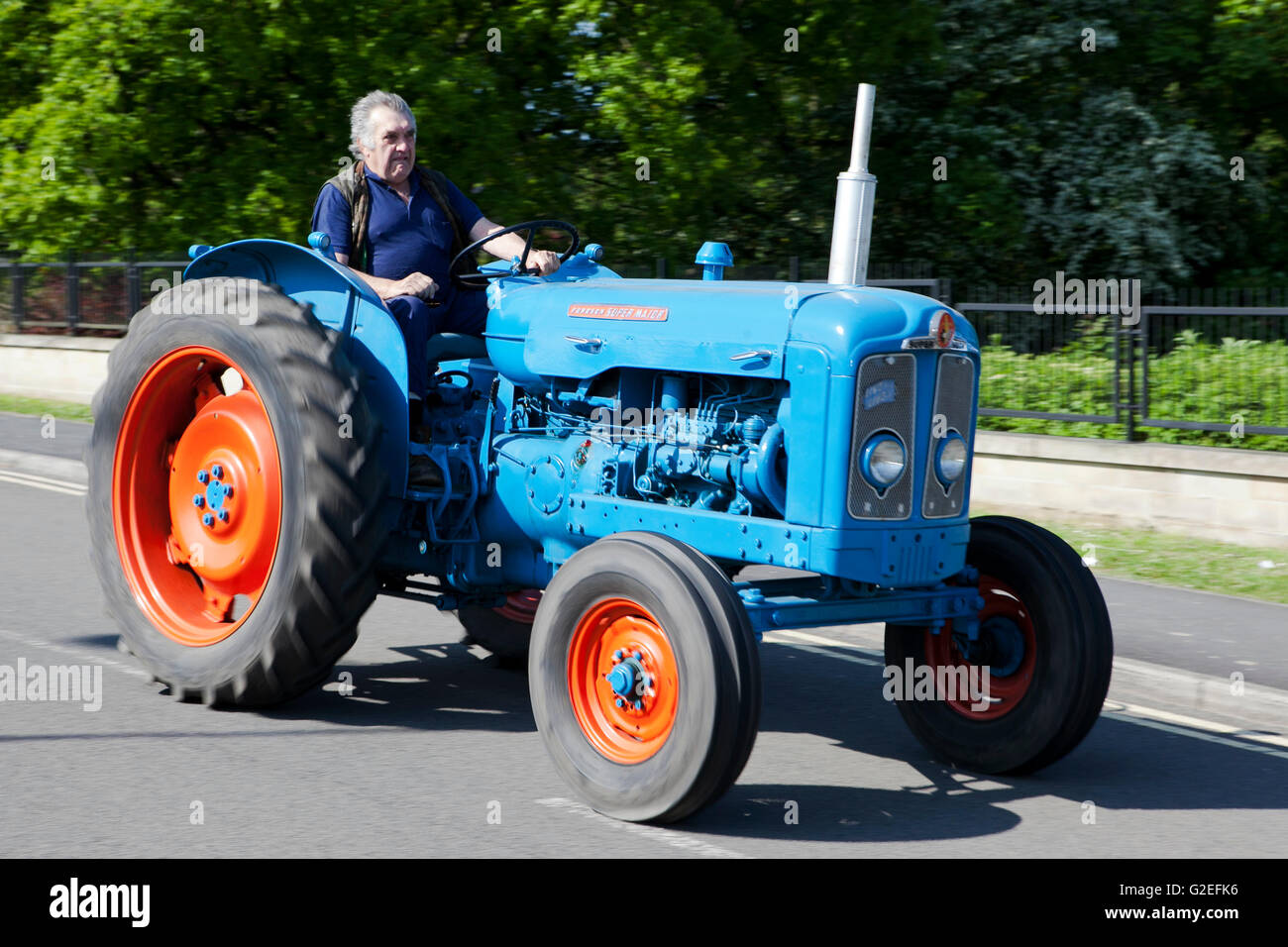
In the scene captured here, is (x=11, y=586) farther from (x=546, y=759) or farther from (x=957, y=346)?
(x=957, y=346)

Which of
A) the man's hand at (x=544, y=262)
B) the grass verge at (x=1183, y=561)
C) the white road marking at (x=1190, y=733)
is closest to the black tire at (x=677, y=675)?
the man's hand at (x=544, y=262)

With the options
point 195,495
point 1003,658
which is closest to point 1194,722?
point 1003,658

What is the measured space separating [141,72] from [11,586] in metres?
9.86

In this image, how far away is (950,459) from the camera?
5449 millimetres

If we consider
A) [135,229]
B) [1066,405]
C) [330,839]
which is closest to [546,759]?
[330,839]

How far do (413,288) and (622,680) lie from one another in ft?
6.37

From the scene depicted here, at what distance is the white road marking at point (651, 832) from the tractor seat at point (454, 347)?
2.09 metres

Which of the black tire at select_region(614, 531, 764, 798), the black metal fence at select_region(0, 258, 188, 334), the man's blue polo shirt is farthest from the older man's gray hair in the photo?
the black metal fence at select_region(0, 258, 188, 334)

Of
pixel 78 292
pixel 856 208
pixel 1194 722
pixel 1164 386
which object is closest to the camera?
pixel 856 208

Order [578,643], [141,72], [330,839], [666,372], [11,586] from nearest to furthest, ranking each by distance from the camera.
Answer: [330,839], [578,643], [666,372], [11,586], [141,72]

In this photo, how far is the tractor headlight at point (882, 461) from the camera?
5176 mm

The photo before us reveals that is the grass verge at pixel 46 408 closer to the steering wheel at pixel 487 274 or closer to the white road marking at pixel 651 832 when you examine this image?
the steering wheel at pixel 487 274

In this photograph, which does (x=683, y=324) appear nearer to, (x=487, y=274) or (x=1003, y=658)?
(x=487, y=274)

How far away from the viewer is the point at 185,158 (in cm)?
1812
